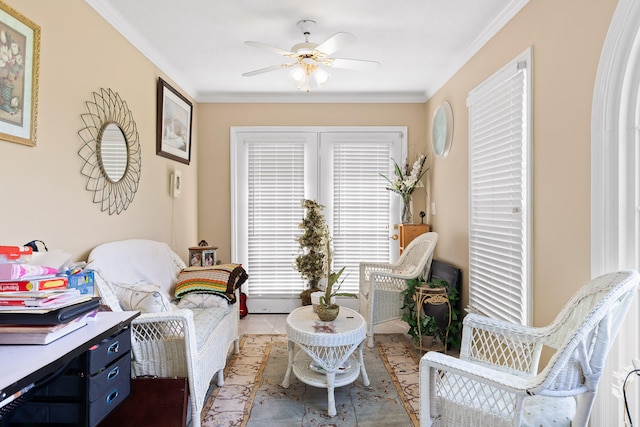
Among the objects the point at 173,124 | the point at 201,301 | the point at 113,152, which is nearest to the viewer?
the point at 113,152

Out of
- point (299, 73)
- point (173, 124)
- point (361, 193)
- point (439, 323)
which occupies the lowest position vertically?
point (439, 323)

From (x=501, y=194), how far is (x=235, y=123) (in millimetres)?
3181

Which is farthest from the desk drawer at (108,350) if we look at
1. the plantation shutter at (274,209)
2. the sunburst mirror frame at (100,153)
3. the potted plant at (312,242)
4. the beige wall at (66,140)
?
the plantation shutter at (274,209)

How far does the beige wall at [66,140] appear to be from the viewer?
183 centimetres

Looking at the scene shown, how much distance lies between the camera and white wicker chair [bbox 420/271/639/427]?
1.33 m

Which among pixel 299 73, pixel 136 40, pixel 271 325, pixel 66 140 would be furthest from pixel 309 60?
pixel 271 325

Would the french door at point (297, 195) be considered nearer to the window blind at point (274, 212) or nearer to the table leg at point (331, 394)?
the window blind at point (274, 212)

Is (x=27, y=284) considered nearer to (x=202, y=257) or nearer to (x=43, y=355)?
(x=43, y=355)

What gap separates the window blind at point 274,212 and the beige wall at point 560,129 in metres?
2.58

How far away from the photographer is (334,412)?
231 centimetres

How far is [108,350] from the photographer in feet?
5.17

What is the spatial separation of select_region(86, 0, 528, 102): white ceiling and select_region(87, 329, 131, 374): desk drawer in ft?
6.78

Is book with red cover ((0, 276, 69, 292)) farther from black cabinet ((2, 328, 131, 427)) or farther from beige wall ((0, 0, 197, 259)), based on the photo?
beige wall ((0, 0, 197, 259))

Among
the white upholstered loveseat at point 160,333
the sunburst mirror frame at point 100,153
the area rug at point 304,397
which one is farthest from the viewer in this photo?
the sunburst mirror frame at point 100,153
